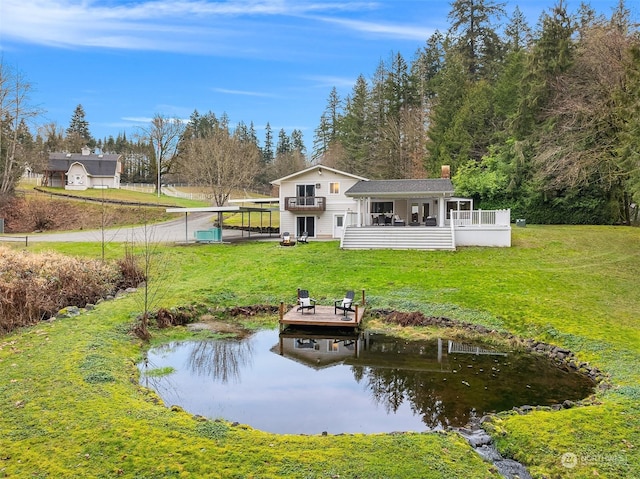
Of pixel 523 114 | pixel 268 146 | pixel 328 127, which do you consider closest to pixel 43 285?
pixel 523 114

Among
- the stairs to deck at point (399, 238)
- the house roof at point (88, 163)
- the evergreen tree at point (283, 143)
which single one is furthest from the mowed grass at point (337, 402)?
the evergreen tree at point (283, 143)

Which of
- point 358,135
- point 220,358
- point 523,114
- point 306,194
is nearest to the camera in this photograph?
point 220,358

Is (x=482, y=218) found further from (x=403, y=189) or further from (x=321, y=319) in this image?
(x=321, y=319)

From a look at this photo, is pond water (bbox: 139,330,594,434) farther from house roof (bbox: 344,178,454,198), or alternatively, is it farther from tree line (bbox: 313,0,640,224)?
house roof (bbox: 344,178,454,198)

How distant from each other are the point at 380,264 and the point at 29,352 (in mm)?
14478

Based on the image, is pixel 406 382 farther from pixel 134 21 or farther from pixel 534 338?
pixel 134 21

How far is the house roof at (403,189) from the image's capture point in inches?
1063

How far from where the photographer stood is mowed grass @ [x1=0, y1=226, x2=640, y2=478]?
6.24 m

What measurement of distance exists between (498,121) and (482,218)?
63.2ft

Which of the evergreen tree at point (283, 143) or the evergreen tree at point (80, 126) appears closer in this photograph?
the evergreen tree at point (80, 126)

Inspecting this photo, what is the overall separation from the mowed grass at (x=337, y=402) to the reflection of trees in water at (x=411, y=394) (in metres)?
0.97

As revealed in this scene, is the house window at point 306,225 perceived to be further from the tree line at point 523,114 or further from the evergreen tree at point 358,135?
the evergreen tree at point 358,135

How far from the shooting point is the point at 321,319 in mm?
14492

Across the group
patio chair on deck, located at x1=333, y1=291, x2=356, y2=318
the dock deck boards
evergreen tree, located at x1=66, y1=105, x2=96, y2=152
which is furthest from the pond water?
evergreen tree, located at x1=66, y1=105, x2=96, y2=152
